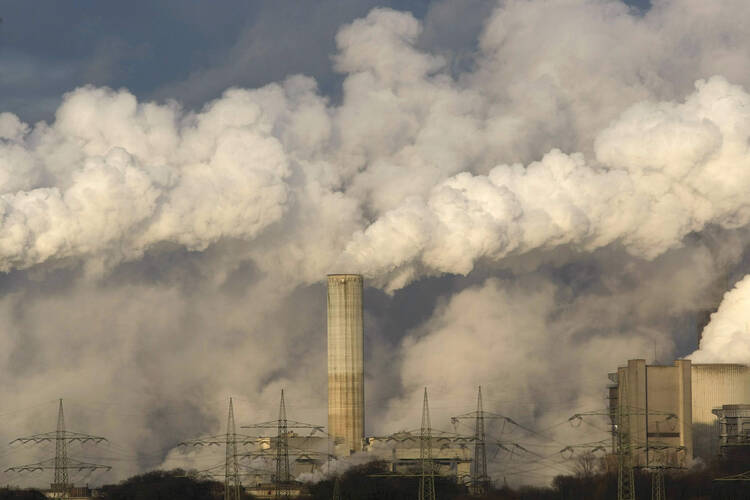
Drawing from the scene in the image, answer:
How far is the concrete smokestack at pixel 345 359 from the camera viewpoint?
8412 cm

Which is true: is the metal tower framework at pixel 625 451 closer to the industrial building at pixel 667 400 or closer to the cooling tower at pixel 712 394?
the industrial building at pixel 667 400

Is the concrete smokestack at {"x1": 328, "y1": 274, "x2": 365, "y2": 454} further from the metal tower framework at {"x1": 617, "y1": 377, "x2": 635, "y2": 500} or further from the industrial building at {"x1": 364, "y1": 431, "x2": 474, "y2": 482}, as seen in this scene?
the metal tower framework at {"x1": 617, "y1": 377, "x2": 635, "y2": 500}

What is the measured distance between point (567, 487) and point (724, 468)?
30.3 feet

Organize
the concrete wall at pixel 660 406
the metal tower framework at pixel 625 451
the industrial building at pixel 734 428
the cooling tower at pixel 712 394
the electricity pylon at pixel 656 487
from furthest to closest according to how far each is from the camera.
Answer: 1. the cooling tower at pixel 712 394
2. the concrete wall at pixel 660 406
3. the industrial building at pixel 734 428
4. the electricity pylon at pixel 656 487
5. the metal tower framework at pixel 625 451

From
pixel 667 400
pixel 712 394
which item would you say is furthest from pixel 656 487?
pixel 712 394

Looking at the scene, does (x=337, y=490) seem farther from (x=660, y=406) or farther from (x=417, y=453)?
(x=660, y=406)

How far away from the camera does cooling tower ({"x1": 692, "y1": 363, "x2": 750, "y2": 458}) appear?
8894 cm

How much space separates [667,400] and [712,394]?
13.8 ft

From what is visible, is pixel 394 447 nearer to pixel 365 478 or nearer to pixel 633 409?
pixel 365 478

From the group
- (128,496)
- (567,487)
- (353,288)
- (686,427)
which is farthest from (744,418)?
(128,496)

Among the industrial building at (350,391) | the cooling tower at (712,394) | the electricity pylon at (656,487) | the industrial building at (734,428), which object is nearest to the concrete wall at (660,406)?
the industrial building at (734,428)

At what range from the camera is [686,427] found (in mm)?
87250

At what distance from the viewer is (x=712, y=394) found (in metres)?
90.0

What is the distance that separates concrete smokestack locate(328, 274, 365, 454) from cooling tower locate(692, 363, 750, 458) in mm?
21561
